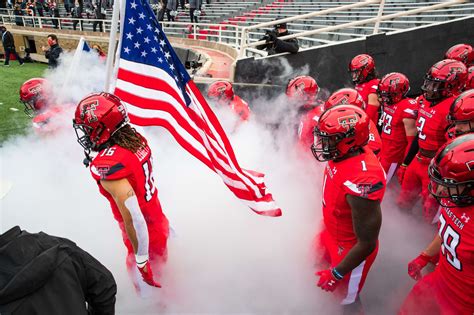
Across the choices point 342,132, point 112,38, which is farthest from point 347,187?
point 112,38

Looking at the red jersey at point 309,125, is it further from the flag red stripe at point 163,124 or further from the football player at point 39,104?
the football player at point 39,104

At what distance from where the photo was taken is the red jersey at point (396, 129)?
4016 mm

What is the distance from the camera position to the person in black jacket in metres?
1.23

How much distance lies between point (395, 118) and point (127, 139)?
329cm

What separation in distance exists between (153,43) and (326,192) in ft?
5.70

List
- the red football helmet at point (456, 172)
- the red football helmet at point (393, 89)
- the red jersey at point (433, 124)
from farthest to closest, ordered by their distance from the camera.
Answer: the red football helmet at point (393, 89)
the red jersey at point (433, 124)
the red football helmet at point (456, 172)

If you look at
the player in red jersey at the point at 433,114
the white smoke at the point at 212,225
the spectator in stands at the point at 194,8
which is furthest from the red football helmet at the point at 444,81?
the spectator in stands at the point at 194,8

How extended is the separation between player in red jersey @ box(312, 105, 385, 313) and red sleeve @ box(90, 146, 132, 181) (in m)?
1.29

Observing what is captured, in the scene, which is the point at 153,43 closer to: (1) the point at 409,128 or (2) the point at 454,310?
(2) the point at 454,310

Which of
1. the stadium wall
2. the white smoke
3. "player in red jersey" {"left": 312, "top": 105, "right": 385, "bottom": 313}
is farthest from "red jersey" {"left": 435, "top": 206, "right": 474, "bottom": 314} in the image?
the stadium wall

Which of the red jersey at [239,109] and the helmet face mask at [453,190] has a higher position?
the helmet face mask at [453,190]

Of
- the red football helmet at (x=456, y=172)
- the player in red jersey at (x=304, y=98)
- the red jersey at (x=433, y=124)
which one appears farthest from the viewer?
the player in red jersey at (x=304, y=98)

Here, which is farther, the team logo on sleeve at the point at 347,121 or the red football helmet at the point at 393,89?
the red football helmet at the point at 393,89

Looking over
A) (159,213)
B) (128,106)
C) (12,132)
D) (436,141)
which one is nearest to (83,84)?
(12,132)
